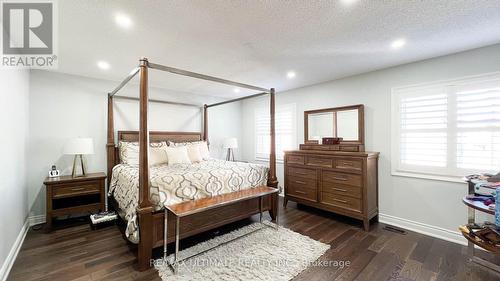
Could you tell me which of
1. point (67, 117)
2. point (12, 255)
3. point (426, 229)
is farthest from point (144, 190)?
point (426, 229)

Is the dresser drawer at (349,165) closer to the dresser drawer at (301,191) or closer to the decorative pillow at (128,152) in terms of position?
the dresser drawer at (301,191)

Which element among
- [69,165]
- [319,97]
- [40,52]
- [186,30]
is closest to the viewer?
[186,30]

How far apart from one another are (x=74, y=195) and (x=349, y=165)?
4126mm

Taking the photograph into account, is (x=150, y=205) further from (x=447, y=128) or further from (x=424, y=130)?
(x=447, y=128)

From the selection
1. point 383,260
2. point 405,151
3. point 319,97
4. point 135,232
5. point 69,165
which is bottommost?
point 383,260

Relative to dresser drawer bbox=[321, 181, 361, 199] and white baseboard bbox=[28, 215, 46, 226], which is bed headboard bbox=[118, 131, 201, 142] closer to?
white baseboard bbox=[28, 215, 46, 226]

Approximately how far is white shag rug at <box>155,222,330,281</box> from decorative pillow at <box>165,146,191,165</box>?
5.09 feet

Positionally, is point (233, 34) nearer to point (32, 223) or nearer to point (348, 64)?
point (348, 64)

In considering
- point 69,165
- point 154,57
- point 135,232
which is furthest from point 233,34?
point 69,165

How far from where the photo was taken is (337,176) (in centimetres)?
338

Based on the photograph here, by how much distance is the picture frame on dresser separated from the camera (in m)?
3.13

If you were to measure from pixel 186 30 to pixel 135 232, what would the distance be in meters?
2.13

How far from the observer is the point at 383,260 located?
2311 mm

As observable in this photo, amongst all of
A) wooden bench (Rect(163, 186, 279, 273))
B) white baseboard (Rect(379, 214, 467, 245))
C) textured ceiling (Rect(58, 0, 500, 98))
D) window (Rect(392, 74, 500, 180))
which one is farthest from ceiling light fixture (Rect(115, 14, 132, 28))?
white baseboard (Rect(379, 214, 467, 245))
